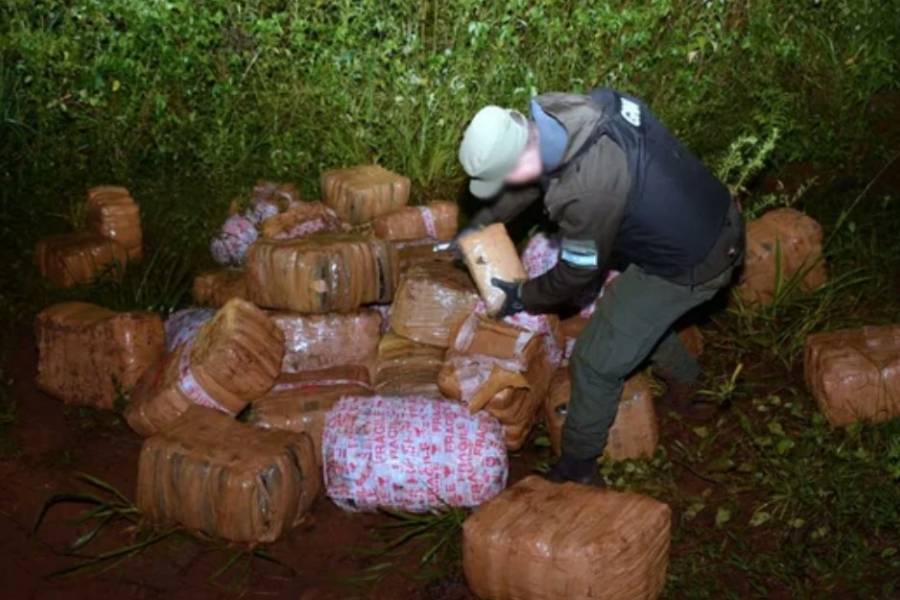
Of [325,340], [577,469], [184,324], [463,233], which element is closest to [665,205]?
[463,233]

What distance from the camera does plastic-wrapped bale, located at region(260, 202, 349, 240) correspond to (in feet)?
19.3

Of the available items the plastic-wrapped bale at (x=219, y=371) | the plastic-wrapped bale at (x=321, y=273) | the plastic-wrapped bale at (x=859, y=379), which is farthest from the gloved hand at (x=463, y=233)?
the plastic-wrapped bale at (x=859, y=379)

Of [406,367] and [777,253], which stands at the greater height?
[777,253]

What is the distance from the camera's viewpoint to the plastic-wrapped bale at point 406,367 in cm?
520

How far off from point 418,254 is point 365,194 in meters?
0.54

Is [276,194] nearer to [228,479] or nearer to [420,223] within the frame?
[420,223]

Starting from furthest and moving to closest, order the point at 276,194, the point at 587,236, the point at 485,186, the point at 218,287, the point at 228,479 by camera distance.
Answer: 1. the point at 276,194
2. the point at 218,287
3. the point at 228,479
4. the point at 485,186
5. the point at 587,236

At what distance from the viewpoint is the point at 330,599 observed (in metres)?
4.47

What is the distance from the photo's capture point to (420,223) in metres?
5.91

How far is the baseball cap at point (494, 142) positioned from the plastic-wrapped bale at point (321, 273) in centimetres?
127

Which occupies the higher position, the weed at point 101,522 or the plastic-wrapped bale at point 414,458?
the plastic-wrapped bale at point 414,458

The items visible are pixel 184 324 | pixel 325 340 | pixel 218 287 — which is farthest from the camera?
pixel 218 287

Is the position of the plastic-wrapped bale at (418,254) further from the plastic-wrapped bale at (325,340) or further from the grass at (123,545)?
the grass at (123,545)

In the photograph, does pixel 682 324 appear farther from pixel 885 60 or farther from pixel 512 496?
pixel 885 60
